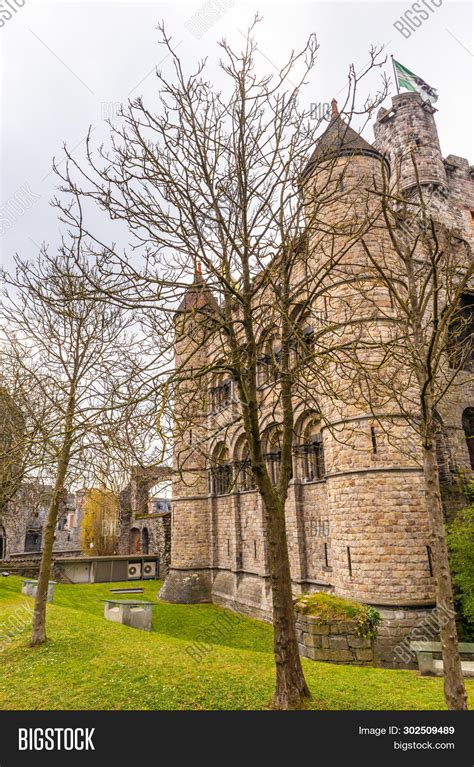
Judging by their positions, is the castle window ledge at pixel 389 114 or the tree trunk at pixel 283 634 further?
the castle window ledge at pixel 389 114

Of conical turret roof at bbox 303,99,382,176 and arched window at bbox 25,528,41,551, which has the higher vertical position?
conical turret roof at bbox 303,99,382,176

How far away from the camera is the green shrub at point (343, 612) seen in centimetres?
1001

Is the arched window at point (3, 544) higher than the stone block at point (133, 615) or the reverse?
higher

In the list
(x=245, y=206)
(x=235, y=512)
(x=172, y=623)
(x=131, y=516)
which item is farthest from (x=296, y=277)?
(x=131, y=516)

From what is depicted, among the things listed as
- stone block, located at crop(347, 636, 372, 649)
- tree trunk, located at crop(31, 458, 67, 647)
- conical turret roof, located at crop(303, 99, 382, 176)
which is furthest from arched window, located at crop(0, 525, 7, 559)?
conical turret roof, located at crop(303, 99, 382, 176)

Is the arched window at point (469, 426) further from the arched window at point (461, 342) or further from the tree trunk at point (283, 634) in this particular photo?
the tree trunk at point (283, 634)

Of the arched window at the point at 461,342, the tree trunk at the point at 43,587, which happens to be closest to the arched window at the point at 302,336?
the arched window at the point at 461,342

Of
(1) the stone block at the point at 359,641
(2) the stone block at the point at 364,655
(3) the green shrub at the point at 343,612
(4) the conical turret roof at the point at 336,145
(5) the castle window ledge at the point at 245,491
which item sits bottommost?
(2) the stone block at the point at 364,655

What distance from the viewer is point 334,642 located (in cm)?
974

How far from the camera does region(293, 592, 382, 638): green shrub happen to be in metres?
10.0

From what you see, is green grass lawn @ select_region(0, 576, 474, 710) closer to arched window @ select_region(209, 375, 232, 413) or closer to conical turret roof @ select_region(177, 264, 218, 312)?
arched window @ select_region(209, 375, 232, 413)

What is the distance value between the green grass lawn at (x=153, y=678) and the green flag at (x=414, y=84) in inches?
1022

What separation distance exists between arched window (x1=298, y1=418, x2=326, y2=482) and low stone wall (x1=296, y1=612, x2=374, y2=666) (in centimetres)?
519
